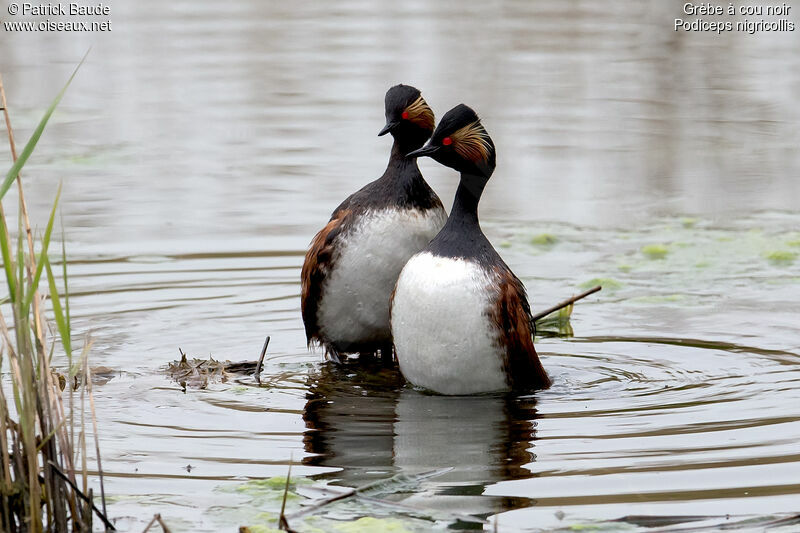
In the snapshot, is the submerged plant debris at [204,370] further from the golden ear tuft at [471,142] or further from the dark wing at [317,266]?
the golden ear tuft at [471,142]

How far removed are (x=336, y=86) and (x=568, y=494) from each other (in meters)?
11.6

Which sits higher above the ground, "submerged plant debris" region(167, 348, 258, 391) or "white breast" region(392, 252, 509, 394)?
"white breast" region(392, 252, 509, 394)

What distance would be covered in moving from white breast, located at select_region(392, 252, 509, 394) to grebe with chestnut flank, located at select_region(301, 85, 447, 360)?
0.48 metres

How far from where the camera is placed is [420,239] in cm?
777

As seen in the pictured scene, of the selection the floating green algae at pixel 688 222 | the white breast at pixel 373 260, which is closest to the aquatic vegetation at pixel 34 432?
the white breast at pixel 373 260

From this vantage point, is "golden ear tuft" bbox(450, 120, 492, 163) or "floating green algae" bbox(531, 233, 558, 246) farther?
"floating green algae" bbox(531, 233, 558, 246)

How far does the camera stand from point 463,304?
7.03 metres

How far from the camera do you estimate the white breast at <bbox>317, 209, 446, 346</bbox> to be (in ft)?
25.3

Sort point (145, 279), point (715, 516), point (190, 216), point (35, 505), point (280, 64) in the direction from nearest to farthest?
1. point (35, 505)
2. point (715, 516)
3. point (145, 279)
4. point (190, 216)
5. point (280, 64)

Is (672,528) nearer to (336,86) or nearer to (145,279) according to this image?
(145,279)

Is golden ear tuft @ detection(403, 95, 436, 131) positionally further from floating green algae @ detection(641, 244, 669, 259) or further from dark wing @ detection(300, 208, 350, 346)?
floating green algae @ detection(641, 244, 669, 259)

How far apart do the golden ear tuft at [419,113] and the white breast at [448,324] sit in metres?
0.99

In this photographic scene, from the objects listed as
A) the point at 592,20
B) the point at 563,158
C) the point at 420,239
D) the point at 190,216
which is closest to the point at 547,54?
the point at 592,20

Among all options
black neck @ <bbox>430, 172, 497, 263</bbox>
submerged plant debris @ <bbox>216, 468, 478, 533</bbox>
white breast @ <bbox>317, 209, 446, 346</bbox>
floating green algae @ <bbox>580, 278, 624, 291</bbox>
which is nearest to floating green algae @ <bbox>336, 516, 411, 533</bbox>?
submerged plant debris @ <bbox>216, 468, 478, 533</bbox>
